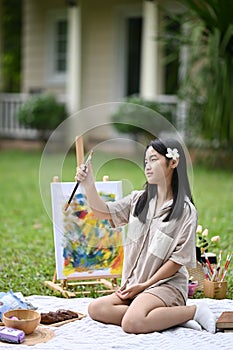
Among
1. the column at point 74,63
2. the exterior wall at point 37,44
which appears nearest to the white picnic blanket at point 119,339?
the column at point 74,63

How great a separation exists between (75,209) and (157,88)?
30.6ft

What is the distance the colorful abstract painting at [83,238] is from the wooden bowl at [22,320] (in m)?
0.86

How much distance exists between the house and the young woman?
8.40 metres

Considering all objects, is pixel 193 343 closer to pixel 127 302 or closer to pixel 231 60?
pixel 127 302

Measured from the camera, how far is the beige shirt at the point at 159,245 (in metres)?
4.10

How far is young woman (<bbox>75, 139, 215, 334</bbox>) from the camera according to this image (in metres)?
4.04

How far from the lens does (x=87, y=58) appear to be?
14.7 meters

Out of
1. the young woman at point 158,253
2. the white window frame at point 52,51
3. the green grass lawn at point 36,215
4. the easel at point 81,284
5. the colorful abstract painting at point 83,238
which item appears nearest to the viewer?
the young woman at point 158,253

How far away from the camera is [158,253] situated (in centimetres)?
411

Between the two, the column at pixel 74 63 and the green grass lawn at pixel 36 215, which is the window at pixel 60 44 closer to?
the column at pixel 74 63

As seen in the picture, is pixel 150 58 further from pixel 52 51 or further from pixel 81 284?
pixel 81 284

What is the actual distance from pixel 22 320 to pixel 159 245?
817mm

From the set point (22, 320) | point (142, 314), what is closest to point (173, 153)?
point (142, 314)

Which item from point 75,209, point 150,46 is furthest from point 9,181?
point 75,209
